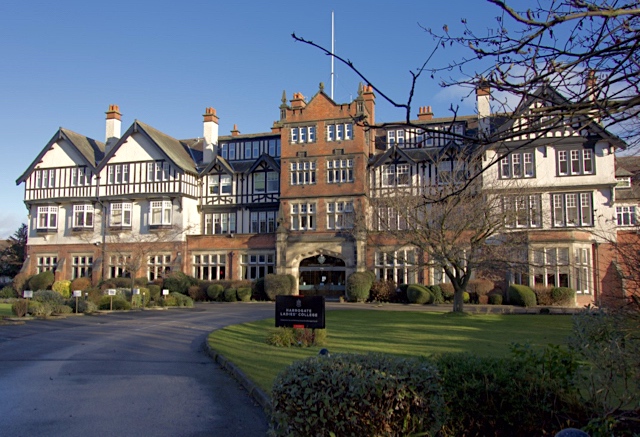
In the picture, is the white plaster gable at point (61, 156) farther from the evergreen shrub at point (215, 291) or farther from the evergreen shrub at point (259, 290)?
the evergreen shrub at point (259, 290)

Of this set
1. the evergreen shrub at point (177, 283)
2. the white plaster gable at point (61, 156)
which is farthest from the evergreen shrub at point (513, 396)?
the white plaster gable at point (61, 156)

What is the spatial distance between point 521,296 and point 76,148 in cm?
3624

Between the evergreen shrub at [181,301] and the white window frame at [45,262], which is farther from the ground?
the white window frame at [45,262]

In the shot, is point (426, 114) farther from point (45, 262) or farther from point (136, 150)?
point (45, 262)

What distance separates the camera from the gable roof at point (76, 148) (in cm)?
4588

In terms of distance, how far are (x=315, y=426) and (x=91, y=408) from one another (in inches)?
182

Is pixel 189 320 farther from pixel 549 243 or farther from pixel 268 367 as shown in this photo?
pixel 549 243

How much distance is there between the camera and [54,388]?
31.8ft

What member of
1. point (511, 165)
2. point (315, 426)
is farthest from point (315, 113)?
point (315, 426)

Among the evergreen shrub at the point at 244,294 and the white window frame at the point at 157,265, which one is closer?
the evergreen shrub at the point at 244,294

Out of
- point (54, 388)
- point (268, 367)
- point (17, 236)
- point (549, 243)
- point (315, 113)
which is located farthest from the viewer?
point (17, 236)

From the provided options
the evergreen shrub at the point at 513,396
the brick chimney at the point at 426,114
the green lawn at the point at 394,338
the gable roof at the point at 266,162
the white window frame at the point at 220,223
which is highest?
the brick chimney at the point at 426,114

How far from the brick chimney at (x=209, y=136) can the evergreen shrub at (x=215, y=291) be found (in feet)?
41.9

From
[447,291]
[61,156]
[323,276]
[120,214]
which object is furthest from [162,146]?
[447,291]
